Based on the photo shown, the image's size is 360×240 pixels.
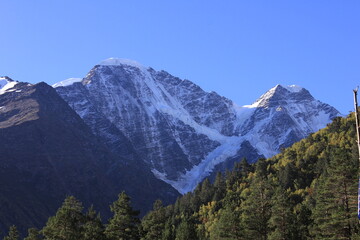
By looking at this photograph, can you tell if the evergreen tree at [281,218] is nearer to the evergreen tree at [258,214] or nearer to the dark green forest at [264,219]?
the dark green forest at [264,219]

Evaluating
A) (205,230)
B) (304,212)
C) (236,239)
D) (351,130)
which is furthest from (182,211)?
(236,239)

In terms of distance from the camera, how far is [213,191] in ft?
533

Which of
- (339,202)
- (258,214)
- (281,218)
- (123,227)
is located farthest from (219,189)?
(339,202)

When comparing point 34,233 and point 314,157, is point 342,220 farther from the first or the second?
point 314,157

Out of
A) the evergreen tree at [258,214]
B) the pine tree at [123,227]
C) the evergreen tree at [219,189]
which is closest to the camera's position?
the evergreen tree at [258,214]

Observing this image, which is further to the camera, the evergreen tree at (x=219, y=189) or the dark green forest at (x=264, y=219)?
the evergreen tree at (x=219, y=189)

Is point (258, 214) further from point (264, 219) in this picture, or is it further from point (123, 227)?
point (123, 227)

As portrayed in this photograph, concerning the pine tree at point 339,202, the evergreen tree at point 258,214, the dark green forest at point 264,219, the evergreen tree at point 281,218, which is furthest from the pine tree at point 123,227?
the pine tree at point 339,202

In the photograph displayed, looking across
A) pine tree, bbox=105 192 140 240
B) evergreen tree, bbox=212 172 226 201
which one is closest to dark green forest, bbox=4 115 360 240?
pine tree, bbox=105 192 140 240

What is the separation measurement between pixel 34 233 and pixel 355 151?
7612 centimetres

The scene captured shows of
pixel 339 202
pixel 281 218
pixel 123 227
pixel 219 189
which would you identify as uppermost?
pixel 219 189

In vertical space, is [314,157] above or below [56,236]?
above

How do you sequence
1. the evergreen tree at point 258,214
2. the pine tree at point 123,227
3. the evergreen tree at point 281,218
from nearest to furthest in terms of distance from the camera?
the evergreen tree at point 281,218
the evergreen tree at point 258,214
the pine tree at point 123,227

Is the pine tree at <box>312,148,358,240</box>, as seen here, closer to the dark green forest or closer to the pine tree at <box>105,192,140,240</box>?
the dark green forest
